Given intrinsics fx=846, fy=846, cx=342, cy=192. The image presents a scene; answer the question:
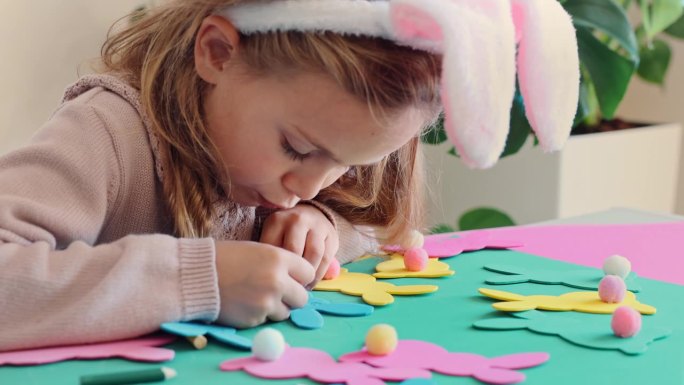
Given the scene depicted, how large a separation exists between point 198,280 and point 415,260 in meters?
0.28

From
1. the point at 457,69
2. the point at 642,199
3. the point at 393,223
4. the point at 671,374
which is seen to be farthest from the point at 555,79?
the point at 642,199

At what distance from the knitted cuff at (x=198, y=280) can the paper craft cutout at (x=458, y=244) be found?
0.34 meters

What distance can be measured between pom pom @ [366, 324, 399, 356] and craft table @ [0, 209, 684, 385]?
0.08 feet

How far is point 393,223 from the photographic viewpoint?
958 millimetres

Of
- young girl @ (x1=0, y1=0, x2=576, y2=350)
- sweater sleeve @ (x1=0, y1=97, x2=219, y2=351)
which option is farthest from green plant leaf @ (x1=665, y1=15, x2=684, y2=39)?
sweater sleeve @ (x1=0, y1=97, x2=219, y2=351)

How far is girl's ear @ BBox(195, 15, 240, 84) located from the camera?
715 millimetres

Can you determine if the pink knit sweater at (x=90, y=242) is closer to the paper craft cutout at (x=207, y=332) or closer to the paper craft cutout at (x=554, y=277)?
the paper craft cutout at (x=207, y=332)

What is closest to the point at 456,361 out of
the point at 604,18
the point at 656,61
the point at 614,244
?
the point at 614,244

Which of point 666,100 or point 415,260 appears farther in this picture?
point 666,100

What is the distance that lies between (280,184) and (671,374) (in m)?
0.35

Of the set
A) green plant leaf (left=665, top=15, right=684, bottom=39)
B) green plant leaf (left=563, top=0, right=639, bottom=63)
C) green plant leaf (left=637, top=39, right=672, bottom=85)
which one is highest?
green plant leaf (left=665, top=15, right=684, bottom=39)

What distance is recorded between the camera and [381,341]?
22.4 inches

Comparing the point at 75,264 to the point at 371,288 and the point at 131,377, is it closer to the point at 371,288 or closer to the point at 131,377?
the point at 131,377

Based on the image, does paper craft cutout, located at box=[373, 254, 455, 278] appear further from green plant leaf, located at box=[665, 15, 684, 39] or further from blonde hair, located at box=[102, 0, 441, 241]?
green plant leaf, located at box=[665, 15, 684, 39]
